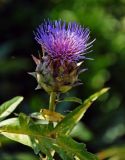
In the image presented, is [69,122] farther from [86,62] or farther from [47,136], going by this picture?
[86,62]

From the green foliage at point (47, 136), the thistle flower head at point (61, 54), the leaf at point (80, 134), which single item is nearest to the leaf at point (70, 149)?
the green foliage at point (47, 136)

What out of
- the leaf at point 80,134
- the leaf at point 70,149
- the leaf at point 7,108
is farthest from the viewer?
the leaf at point 80,134

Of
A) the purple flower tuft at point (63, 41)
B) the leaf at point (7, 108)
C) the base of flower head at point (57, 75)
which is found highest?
the purple flower tuft at point (63, 41)

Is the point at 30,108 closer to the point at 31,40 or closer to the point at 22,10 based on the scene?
the point at 31,40

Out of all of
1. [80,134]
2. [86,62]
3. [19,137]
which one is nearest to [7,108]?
[19,137]

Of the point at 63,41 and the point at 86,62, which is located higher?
the point at 63,41

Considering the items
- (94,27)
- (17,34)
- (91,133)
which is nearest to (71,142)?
(91,133)

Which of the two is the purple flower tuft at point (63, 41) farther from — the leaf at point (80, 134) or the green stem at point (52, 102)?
the leaf at point (80, 134)

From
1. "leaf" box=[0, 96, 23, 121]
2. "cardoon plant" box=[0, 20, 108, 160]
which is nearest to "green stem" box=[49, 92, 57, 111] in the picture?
"cardoon plant" box=[0, 20, 108, 160]
